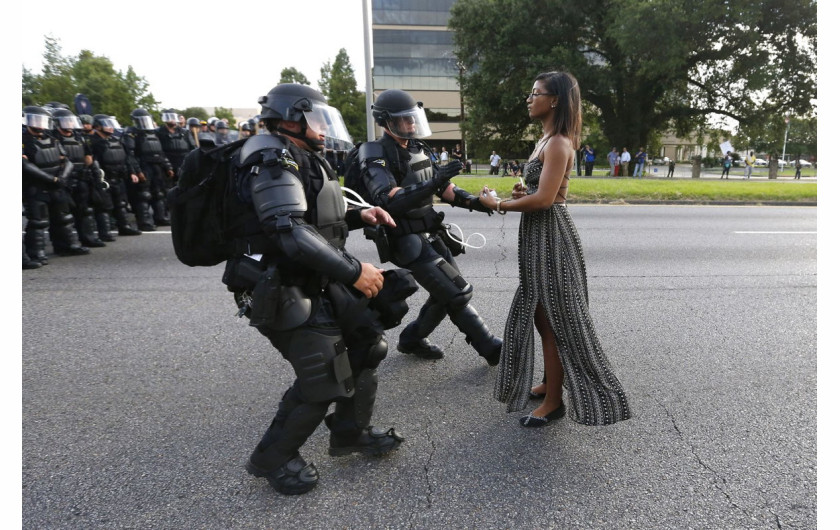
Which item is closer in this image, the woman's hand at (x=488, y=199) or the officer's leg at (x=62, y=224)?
the woman's hand at (x=488, y=199)

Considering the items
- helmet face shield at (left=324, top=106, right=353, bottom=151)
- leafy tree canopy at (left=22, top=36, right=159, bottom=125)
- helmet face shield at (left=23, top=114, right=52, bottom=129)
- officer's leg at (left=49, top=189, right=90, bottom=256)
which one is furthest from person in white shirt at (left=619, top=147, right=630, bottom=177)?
leafy tree canopy at (left=22, top=36, right=159, bottom=125)

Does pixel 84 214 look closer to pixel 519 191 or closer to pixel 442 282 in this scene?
pixel 442 282

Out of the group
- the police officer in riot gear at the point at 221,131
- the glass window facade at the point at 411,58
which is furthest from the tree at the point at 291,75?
the police officer in riot gear at the point at 221,131

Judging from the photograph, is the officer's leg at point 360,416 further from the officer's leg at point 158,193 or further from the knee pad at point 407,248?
the officer's leg at point 158,193

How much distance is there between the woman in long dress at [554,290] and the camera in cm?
257

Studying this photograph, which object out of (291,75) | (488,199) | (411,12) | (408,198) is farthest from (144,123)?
(411,12)

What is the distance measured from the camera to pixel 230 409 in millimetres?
3070

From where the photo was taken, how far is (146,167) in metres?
9.68

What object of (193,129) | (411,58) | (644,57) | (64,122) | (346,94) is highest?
Answer: (411,58)

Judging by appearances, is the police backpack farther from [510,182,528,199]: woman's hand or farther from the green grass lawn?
the green grass lawn

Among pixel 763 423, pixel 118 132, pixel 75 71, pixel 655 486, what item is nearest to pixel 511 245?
pixel 763 423

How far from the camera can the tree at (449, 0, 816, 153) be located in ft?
82.5

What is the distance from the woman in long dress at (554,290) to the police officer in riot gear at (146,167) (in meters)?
8.60

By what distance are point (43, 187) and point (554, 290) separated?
745cm
